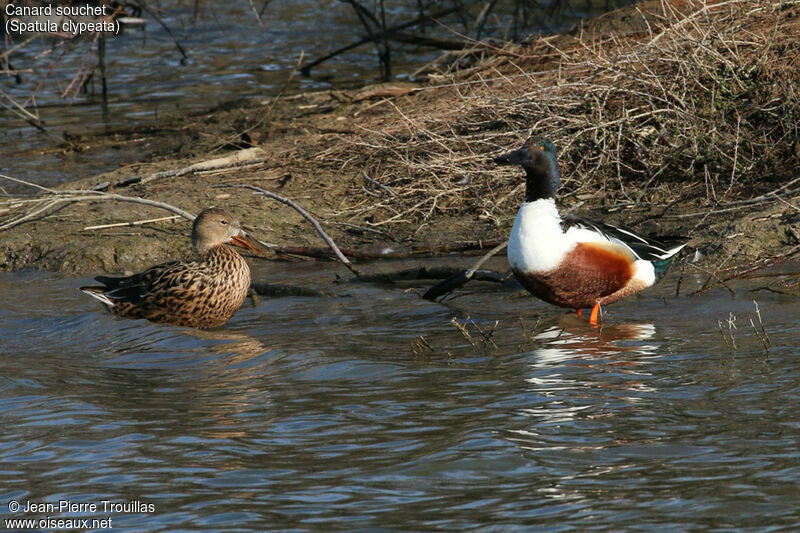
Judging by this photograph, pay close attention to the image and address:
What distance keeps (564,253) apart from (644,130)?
253cm

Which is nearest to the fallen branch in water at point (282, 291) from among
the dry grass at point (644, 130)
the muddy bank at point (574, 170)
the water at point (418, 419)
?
the water at point (418, 419)

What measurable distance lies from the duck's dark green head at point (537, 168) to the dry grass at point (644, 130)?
169 centimetres

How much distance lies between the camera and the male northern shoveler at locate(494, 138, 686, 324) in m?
5.79

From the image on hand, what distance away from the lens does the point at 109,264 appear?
309 inches

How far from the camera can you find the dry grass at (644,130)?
305 inches

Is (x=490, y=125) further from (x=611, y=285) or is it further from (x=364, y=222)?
(x=611, y=285)

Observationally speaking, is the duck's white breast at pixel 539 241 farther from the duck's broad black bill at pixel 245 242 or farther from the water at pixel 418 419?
the duck's broad black bill at pixel 245 242

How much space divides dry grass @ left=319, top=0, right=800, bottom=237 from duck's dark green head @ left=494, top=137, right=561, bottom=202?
169 centimetres

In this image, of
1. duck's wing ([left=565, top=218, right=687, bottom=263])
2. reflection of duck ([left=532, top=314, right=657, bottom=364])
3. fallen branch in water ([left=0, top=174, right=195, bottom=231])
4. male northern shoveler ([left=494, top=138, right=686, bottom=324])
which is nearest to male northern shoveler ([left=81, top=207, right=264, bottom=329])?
fallen branch in water ([left=0, top=174, right=195, bottom=231])

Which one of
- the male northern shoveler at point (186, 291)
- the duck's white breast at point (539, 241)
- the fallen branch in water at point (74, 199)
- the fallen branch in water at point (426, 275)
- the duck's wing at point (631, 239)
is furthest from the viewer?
the fallen branch in water at point (74, 199)

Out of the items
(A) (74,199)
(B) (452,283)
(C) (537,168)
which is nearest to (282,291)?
(B) (452,283)

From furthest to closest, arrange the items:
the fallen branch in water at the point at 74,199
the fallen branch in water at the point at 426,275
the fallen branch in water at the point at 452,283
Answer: the fallen branch in water at the point at 74,199, the fallen branch in water at the point at 426,275, the fallen branch in water at the point at 452,283

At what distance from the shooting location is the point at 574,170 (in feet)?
27.1

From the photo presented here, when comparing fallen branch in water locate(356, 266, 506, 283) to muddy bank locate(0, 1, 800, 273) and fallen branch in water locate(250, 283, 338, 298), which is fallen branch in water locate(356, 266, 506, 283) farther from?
muddy bank locate(0, 1, 800, 273)
